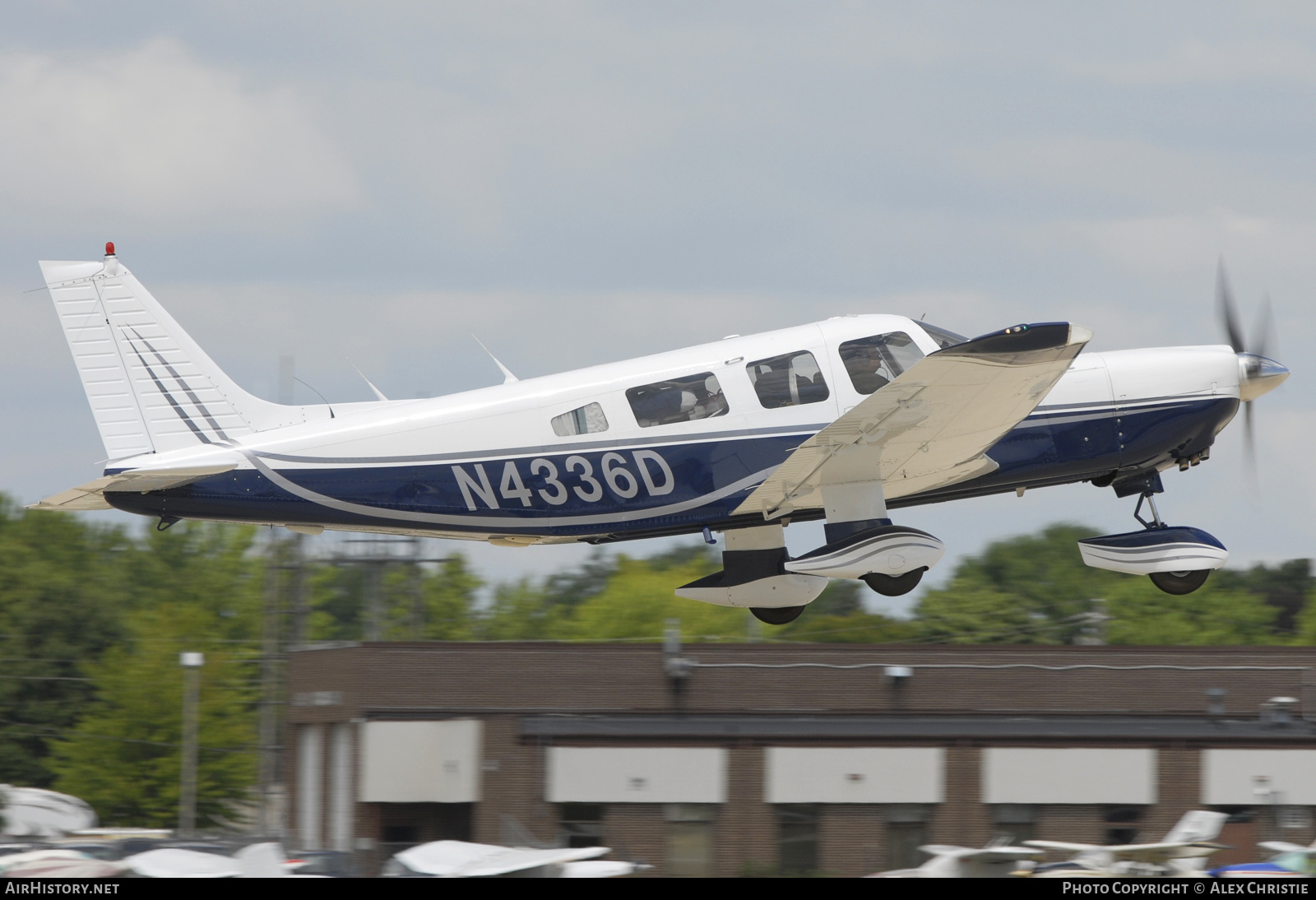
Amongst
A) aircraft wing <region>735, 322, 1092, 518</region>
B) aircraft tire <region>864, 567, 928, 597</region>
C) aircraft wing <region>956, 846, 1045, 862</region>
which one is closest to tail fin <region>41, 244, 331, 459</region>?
aircraft wing <region>735, 322, 1092, 518</region>

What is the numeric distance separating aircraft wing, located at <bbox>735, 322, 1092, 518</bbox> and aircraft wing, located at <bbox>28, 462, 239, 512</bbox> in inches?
183

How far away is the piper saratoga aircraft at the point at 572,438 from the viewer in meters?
12.5

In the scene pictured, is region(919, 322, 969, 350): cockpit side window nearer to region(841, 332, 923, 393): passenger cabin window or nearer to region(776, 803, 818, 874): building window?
region(841, 332, 923, 393): passenger cabin window

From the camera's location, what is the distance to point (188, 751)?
3844 cm

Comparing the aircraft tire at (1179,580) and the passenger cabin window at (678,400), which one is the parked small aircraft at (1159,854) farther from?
the passenger cabin window at (678,400)

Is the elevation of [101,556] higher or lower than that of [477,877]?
higher

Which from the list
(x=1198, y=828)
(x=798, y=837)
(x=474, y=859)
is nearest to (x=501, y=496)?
(x=474, y=859)

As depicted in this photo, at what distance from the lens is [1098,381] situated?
14.0m

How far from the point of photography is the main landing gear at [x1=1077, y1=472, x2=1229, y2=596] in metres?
14.0

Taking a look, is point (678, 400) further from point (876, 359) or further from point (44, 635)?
point (44, 635)

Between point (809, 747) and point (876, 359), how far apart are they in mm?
10429

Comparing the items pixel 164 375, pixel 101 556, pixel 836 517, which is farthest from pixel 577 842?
pixel 101 556
